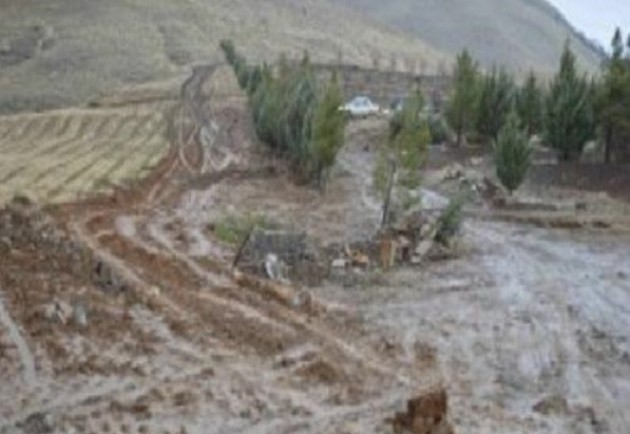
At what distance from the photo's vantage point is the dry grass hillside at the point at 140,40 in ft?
306

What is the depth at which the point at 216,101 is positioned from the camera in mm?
77438

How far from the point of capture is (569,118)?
53719mm

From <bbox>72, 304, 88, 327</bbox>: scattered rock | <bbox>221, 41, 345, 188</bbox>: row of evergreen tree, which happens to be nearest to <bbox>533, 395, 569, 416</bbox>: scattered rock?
<bbox>72, 304, 88, 327</bbox>: scattered rock

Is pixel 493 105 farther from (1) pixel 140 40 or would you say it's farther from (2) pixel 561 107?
(1) pixel 140 40

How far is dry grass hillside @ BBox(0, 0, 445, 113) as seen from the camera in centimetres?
9312

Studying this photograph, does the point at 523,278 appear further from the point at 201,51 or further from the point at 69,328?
the point at 201,51

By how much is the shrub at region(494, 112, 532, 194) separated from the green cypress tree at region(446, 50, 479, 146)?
49.9ft

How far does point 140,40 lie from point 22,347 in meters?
→ 93.2

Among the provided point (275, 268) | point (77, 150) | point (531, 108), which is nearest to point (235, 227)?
point (275, 268)

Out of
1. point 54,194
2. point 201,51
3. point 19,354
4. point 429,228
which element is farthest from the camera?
point 201,51

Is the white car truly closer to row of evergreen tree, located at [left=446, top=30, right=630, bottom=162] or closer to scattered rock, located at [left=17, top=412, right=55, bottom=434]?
row of evergreen tree, located at [left=446, top=30, right=630, bottom=162]

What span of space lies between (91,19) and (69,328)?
10234 centimetres

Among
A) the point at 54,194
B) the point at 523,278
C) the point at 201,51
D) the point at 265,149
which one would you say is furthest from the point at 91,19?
the point at 523,278

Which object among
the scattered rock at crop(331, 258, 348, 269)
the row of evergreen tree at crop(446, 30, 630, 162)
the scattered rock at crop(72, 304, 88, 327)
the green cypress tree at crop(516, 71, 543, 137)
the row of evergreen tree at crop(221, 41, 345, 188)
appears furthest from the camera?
the green cypress tree at crop(516, 71, 543, 137)
